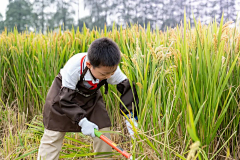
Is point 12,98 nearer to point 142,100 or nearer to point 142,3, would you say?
point 142,100

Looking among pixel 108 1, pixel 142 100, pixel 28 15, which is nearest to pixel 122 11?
pixel 108 1

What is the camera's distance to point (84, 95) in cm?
216

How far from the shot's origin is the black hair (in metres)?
1.70

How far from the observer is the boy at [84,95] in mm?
1748

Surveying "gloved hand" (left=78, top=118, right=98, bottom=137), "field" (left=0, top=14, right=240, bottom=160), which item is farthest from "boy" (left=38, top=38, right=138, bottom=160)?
"field" (left=0, top=14, right=240, bottom=160)

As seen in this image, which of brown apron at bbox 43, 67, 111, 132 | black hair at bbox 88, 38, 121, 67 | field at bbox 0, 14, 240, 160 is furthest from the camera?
brown apron at bbox 43, 67, 111, 132

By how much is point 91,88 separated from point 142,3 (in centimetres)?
3112

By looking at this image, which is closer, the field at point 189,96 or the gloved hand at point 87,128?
the field at point 189,96

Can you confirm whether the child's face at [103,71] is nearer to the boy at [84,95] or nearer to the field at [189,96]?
the boy at [84,95]

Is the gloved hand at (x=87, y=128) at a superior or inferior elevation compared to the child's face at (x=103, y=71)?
inferior

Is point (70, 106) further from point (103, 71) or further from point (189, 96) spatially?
point (189, 96)

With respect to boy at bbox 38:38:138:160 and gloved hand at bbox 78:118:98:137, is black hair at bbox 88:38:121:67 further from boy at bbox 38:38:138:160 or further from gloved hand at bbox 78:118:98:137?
gloved hand at bbox 78:118:98:137

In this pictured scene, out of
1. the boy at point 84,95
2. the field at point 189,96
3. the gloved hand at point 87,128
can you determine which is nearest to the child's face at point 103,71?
the boy at point 84,95

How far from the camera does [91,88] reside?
209 cm
